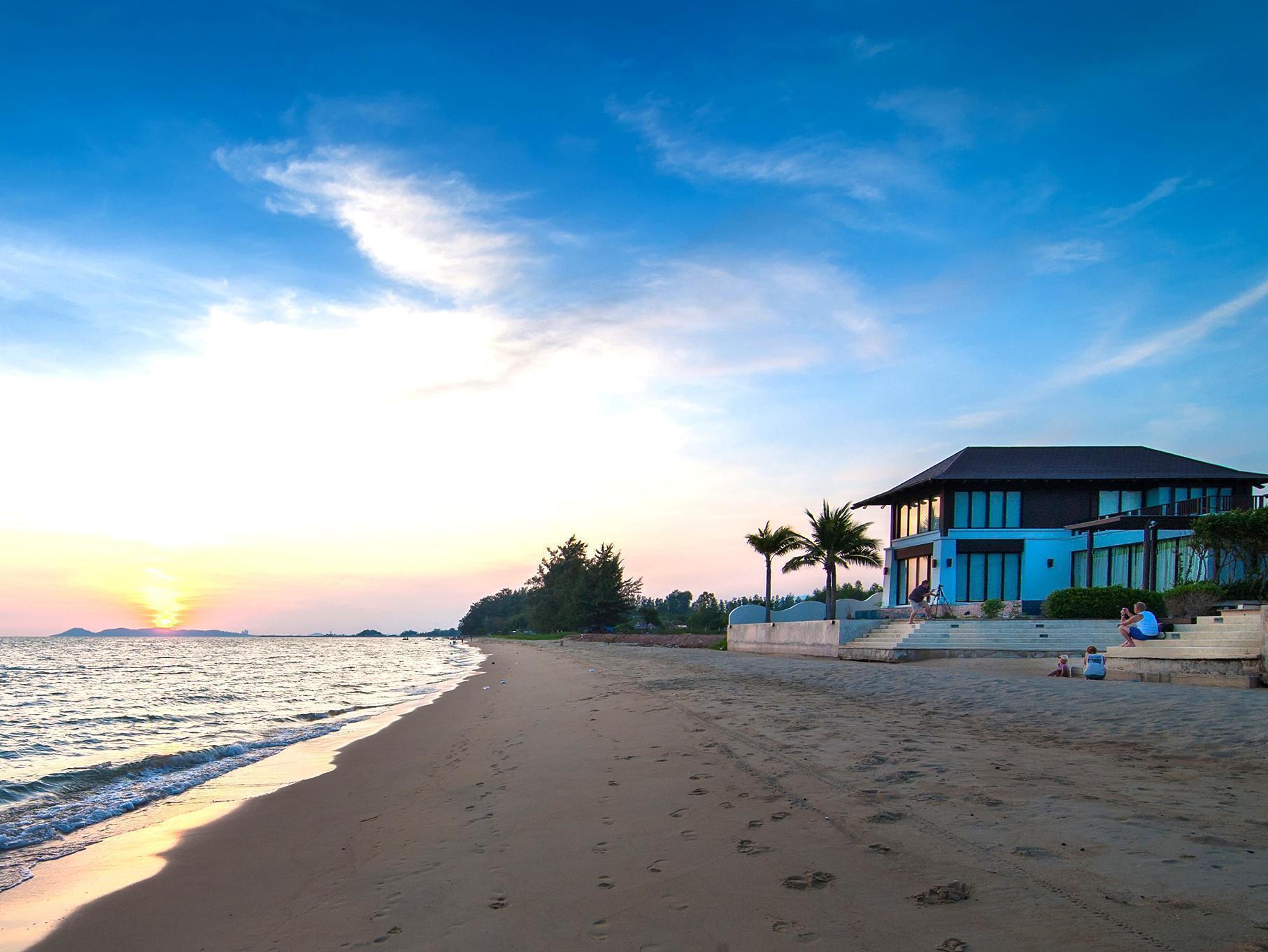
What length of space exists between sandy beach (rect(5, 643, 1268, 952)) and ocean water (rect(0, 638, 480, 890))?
1.83 metres

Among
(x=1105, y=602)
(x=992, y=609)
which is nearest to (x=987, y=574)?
(x=992, y=609)

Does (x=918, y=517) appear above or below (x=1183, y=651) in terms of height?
above

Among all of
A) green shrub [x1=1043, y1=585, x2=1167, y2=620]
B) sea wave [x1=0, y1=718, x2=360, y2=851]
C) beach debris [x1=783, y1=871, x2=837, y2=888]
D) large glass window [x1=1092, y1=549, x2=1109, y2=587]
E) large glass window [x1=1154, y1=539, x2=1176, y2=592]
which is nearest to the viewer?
beach debris [x1=783, y1=871, x2=837, y2=888]

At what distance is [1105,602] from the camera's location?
25109 millimetres

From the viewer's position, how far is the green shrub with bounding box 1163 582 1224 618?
74.6 ft

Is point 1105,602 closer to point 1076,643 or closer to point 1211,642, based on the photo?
point 1076,643

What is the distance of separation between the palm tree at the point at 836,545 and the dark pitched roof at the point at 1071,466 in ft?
13.8

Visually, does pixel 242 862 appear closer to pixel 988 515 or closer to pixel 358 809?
pixel 358 809

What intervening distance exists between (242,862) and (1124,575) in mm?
35303

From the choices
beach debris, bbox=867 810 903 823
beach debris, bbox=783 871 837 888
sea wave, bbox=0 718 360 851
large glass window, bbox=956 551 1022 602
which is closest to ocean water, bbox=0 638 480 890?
sea wave, bbox=0 718 360 851

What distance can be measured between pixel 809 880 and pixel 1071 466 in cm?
4006

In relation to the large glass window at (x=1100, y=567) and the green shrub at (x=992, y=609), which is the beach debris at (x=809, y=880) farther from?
the large glass window at (x=1100, y=567)

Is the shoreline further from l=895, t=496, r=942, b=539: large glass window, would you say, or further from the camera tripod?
l=895, t=496, r=942, b=539: large glass window

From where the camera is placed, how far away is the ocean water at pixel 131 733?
868 centimetres
